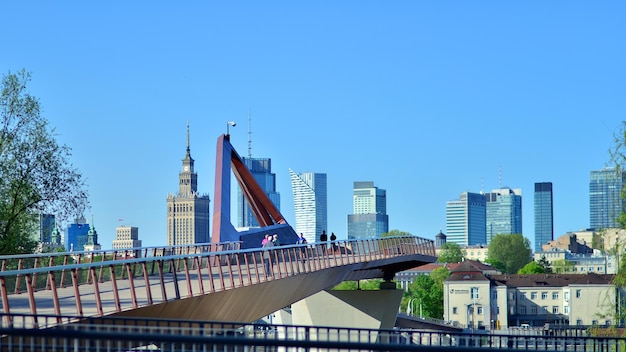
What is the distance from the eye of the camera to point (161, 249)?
43625 mm

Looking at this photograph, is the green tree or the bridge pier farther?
the green tree

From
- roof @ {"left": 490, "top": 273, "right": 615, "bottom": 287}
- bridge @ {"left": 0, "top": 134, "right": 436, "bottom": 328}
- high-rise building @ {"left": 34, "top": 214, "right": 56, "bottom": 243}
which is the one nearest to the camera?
bridge @ {"left": 0, "top": 134, "right": 436, "bottom": 328}

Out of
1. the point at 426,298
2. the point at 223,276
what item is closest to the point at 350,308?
the point at 223,276

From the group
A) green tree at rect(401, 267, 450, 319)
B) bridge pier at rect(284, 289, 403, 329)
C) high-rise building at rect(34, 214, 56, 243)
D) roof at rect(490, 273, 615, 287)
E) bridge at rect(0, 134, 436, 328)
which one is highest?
high-rise building at rect(34, 214, 56, 243)

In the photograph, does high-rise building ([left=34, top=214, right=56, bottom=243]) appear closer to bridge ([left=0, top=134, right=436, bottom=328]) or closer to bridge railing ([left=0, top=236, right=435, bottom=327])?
bridge ([left=0, top=134, right=436, bottom=328])

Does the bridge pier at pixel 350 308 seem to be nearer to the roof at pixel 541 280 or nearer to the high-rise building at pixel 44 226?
the high-rise building at pixel 44 226

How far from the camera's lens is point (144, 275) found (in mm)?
25094

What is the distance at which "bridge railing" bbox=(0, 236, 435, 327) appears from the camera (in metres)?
21.8

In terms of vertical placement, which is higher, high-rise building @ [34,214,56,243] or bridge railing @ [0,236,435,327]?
high-rise building @ [34,214,56,243]

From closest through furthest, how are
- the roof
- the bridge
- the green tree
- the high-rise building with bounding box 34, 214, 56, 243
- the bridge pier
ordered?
the bridge
the high-rise building with bounding box 34, 214, 56, 243
the bridge pier
the green tree
the roof

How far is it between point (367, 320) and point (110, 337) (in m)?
51.2

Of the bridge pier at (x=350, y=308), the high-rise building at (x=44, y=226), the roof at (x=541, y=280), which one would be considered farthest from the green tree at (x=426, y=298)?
the high-rise building at (x=44, y=226)

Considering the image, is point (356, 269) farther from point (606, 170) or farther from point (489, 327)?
point (489, 327)

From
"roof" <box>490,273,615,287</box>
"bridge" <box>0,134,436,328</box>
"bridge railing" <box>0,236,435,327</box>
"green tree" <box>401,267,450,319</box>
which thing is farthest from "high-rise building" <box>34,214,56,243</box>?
"roof" <box>490,273,615,287</box>
